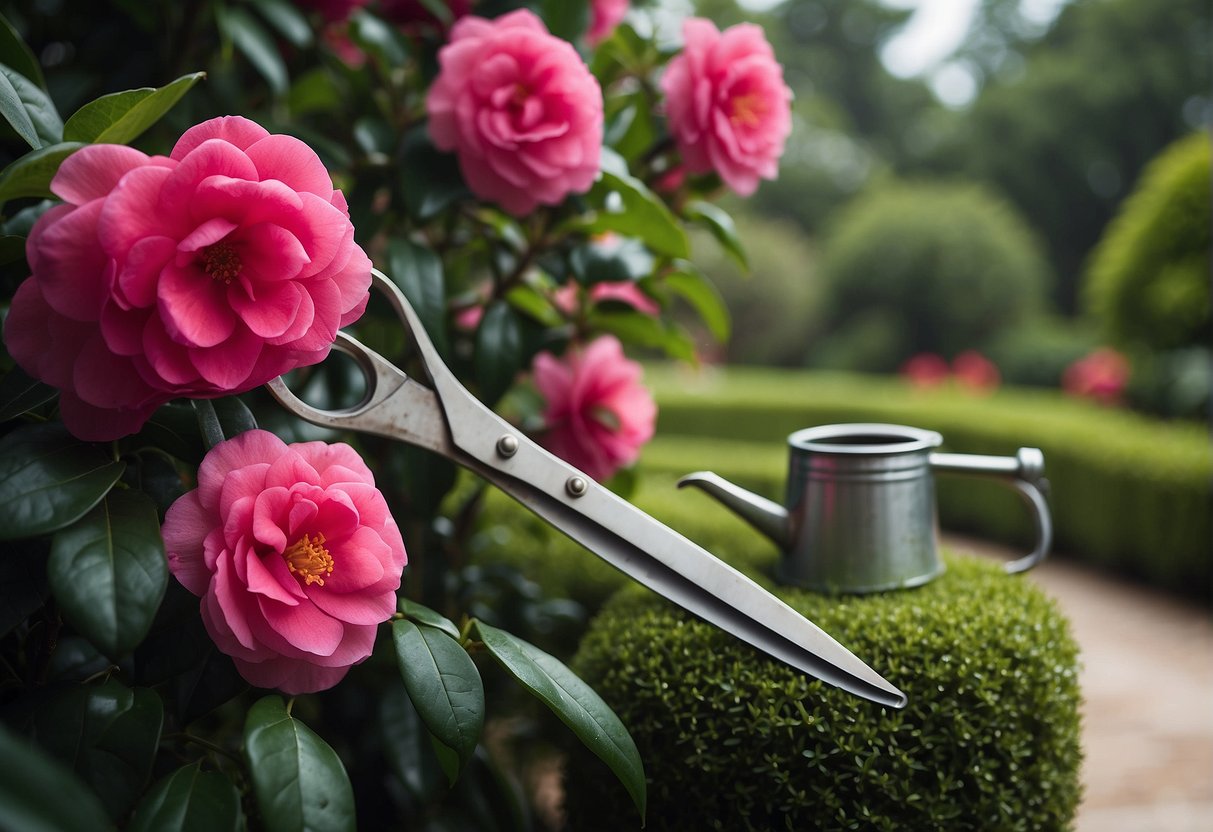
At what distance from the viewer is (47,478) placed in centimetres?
75

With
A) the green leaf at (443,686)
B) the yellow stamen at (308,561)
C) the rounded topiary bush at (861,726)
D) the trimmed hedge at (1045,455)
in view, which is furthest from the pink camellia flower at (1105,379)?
the yellow stamen at (308,561)

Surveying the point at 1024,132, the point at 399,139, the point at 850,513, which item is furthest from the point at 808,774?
the point at 1024,132

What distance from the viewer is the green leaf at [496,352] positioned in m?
1.39

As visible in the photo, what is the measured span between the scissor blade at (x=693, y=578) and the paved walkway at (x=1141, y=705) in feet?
2.97

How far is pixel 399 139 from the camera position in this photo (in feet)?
4.68

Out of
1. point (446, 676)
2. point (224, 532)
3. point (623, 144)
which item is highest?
point (623, 144)

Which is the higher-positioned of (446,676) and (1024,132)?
(446,676)

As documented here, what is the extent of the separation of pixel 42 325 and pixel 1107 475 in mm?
5561

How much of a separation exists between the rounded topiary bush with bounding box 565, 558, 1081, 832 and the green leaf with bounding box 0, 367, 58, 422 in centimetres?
79

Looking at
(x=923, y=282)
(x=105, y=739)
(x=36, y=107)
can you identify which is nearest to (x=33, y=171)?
(x=36, y=107)

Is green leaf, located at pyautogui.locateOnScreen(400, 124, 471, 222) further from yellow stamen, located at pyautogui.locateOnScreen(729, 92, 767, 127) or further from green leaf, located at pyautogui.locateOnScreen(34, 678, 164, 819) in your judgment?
green leaf, located at pyautogui.locateOnScreen(34, 678, 164, 819)

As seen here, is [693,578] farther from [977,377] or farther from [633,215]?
[977,377]

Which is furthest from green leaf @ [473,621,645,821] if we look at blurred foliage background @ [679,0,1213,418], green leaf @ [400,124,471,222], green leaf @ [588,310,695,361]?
blurred foliage background @ [679,0,1213,418]

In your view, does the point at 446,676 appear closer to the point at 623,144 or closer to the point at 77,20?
the point at 623,144
